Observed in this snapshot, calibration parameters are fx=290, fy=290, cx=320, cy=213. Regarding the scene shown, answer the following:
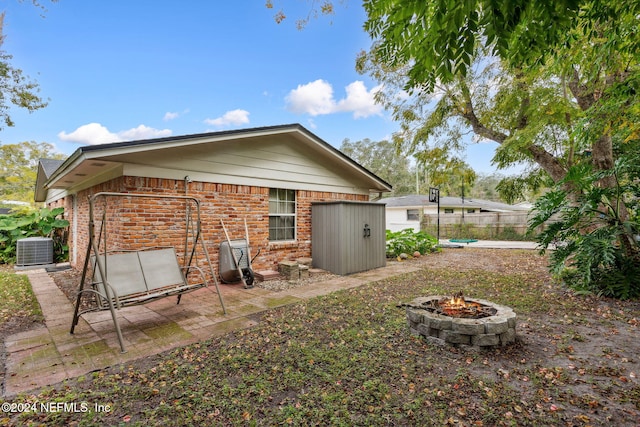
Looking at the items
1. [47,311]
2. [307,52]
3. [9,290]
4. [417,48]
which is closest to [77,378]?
[47,311]

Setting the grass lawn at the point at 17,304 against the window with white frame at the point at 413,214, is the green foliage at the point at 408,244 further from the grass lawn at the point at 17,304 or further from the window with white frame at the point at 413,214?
the window with white frame at the point at 413,214

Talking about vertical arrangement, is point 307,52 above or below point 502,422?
above

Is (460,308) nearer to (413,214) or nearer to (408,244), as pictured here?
(408,244)

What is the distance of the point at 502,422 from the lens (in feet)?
6.58

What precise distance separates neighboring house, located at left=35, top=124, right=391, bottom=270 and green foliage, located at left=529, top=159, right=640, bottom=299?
4734 mm

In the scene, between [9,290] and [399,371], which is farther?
[9,290]

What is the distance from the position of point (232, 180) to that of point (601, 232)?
6812 millimetres

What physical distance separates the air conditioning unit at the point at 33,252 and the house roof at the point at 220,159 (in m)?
1.77

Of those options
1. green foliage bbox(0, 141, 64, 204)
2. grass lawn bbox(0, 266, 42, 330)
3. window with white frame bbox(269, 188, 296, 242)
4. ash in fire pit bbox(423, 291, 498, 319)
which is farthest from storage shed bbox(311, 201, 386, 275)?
green foliage bbox(0, 141, 64, 204)

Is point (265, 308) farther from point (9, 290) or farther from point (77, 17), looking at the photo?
point (77, 17)

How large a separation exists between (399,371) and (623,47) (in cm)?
381

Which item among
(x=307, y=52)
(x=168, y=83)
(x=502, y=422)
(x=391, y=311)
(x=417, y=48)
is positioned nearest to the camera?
(x=417, y=48)

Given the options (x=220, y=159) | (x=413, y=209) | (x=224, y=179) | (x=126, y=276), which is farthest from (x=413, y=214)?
(x=126, y=276)

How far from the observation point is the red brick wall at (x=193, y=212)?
16.5 ft
